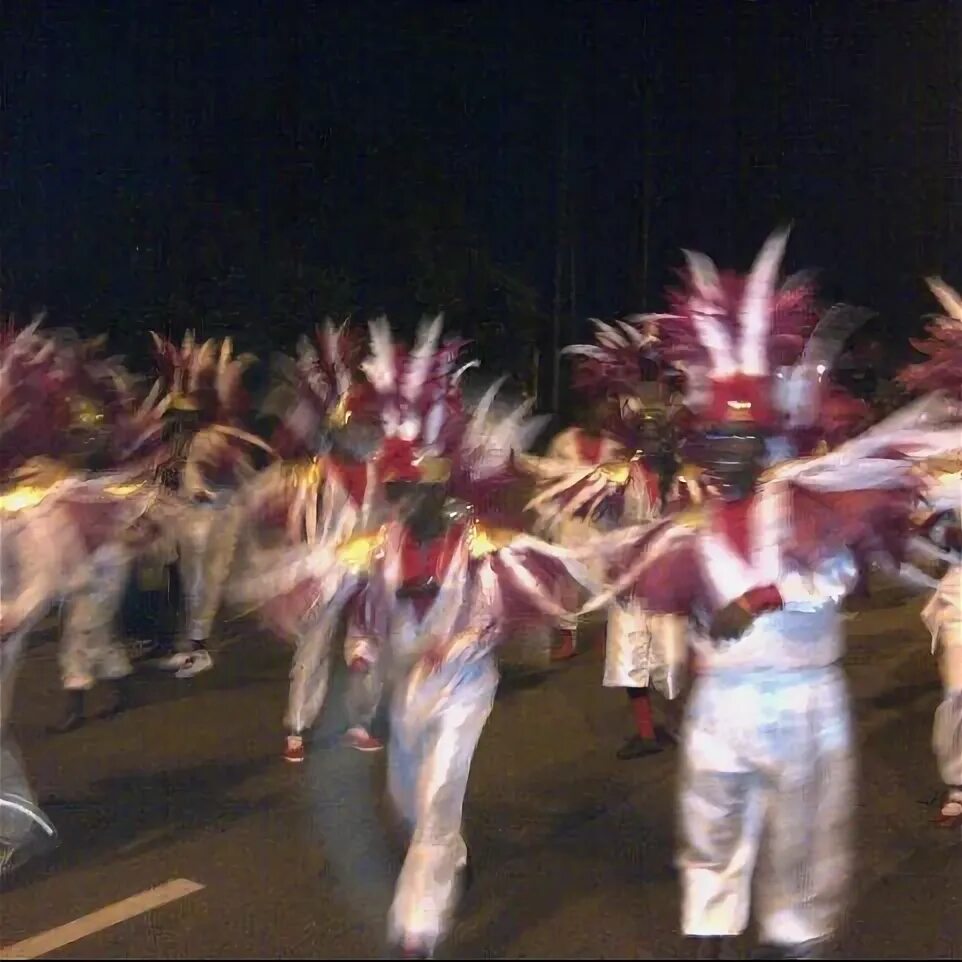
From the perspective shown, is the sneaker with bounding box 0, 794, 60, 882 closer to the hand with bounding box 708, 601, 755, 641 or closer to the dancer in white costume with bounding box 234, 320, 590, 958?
the dancer in white costume with bounding box 234, 320, 590, 958

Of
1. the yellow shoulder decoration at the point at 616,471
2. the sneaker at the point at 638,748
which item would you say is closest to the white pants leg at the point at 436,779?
the sneaker at the point at 638,748

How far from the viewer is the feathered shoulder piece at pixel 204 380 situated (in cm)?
629

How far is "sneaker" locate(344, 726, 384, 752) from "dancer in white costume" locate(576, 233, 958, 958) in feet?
6.98

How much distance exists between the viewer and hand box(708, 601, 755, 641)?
8.71ft

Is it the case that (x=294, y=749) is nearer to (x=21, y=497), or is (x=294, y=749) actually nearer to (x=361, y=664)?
(x=361, y=664)

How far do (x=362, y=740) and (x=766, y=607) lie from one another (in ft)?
8.61

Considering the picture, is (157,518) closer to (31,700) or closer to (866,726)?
(31,700)

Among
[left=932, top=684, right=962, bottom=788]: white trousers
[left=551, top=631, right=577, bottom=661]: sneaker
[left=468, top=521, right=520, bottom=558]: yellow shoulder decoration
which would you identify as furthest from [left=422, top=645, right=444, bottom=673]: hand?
[left=551, top=631, right=577, bottom=661]: sneaker

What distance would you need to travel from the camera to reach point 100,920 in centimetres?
328

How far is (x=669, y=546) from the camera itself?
2840mm

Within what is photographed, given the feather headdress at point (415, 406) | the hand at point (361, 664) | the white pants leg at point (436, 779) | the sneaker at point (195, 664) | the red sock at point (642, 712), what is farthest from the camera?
the sneaker at point (195, 664)

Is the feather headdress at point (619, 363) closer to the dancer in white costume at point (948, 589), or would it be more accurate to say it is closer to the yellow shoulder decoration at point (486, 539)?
the dancer in white costume at point (948, 589)

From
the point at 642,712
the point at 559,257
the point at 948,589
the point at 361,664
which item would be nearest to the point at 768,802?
the point at 361,664

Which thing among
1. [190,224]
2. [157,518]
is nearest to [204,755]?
[157,518]
